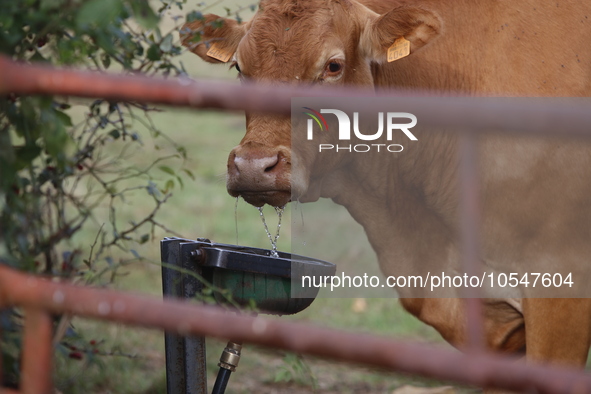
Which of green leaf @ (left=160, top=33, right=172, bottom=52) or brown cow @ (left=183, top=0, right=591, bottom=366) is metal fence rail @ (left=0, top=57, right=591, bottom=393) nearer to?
brown cow @ (left=183, top=0, right=591, bottom=366)

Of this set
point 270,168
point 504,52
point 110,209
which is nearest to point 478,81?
point 504,52

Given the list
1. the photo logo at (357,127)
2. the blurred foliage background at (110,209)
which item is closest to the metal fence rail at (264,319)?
the blurred foliage background at (110,209)

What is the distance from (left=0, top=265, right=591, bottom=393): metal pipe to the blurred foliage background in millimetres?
347

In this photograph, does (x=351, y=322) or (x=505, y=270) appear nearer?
(x=505, y=270)

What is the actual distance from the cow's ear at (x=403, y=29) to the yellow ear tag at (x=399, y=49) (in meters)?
0.01

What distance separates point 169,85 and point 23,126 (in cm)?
129

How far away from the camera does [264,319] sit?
3.58 ft

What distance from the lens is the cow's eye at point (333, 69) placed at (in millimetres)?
2871

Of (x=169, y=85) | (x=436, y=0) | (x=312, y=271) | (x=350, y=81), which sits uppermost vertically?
(x=436, y=0)

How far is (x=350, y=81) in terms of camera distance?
117 inches

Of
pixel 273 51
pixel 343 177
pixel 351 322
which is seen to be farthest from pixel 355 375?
pixel 273 51

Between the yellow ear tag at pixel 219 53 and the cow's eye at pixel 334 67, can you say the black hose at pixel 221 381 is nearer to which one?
the cow's eye at pixel 334 67

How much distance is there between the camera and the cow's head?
2.61 m

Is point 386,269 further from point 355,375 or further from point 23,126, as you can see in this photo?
point 23,126
